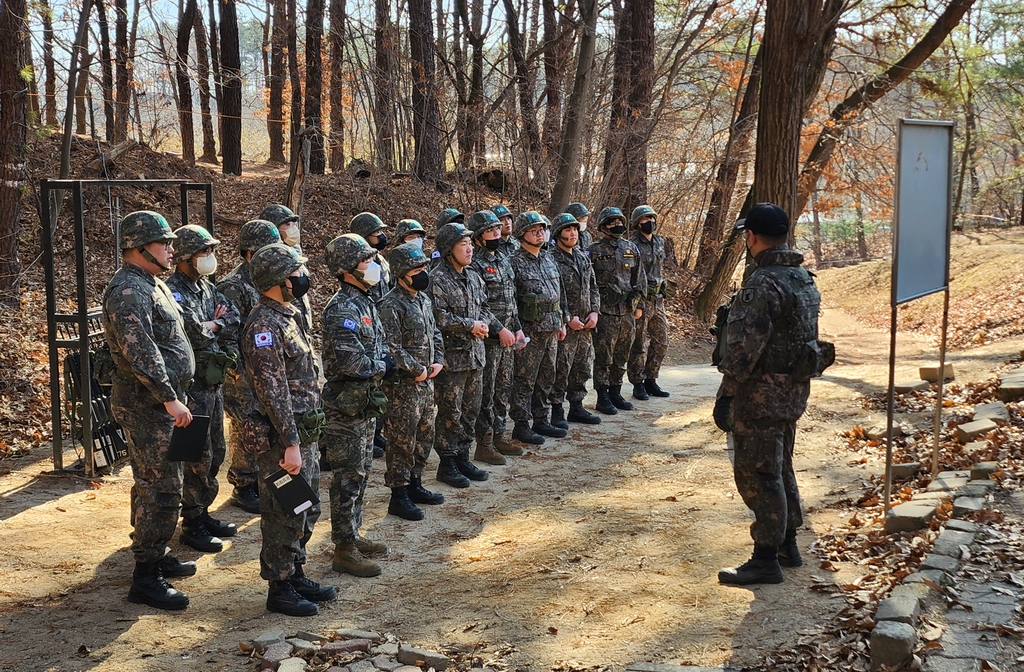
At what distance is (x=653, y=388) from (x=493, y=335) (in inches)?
147

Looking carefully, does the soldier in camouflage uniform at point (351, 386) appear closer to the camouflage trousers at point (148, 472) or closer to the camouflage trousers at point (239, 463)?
the camouflage trousers at point (148, 472)

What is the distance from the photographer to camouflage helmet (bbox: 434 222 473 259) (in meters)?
7.26

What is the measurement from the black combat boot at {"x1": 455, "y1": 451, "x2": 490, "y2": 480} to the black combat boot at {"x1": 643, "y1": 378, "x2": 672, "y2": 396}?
3815mm

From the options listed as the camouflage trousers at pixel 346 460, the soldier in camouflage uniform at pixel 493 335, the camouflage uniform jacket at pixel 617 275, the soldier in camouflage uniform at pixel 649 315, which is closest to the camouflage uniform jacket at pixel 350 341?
the camouflage trousers at pixel 346 460

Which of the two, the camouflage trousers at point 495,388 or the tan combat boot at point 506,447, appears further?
the tan combat boot at point 506,447

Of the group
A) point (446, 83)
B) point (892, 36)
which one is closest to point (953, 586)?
point (892, 36)

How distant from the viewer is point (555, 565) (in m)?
5.65

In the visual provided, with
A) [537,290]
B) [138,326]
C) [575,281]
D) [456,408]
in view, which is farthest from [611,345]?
[138,326]

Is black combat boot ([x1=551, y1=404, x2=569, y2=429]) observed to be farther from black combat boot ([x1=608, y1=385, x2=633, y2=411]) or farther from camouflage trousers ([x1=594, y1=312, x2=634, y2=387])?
black combat boot ([x1=608, y1=385, x2=633, y2=411])

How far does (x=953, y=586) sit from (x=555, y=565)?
2295mm

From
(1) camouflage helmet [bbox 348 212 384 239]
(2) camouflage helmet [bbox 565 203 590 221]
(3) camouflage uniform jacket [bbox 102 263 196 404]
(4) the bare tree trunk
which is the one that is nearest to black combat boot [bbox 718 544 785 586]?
(3) camouflage uniform jacket [bbox 102 263 196 404]

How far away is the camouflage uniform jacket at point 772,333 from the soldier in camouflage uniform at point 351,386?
7.07 ft

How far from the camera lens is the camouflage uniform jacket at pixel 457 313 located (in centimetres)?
725

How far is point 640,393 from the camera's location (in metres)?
10.7
